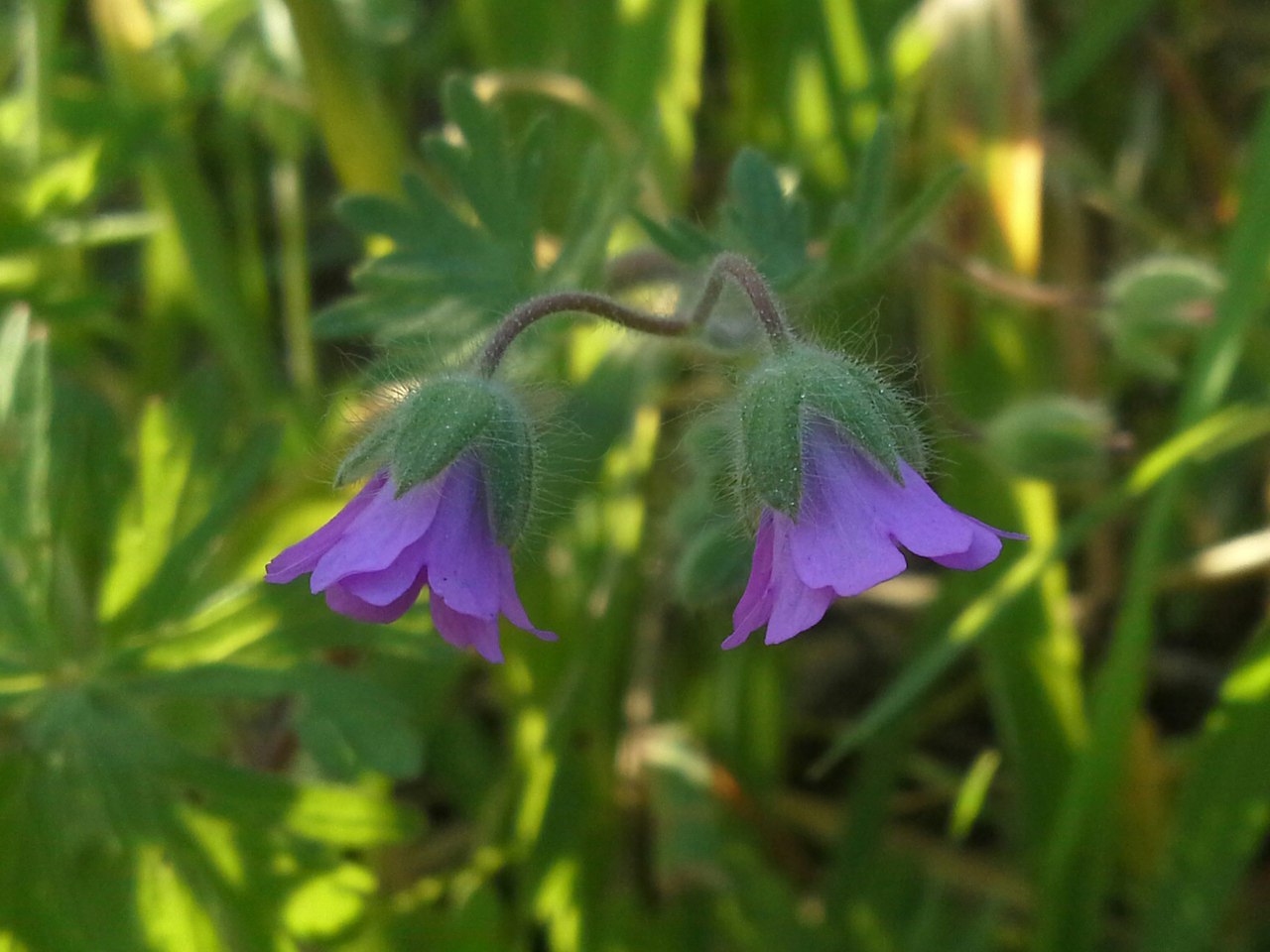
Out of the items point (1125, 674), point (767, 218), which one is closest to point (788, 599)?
point (767, 218)

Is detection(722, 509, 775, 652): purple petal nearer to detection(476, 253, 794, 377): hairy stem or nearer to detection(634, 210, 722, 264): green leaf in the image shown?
detection(476, 253, 794, 377): hairy stem

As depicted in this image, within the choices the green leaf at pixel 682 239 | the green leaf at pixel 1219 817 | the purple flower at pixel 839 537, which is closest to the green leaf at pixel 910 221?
the green leaf at pixel 682 239

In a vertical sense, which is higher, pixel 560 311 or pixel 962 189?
pixel 560 311

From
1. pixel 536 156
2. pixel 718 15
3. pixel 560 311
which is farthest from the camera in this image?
pixel 718 15

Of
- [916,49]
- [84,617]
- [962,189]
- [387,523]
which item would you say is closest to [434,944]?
[84,617]

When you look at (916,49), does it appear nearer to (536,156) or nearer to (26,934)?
(536,156)

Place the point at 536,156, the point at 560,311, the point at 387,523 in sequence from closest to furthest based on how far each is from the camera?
the point at 387,523 → the point at 560,311 → the point at 536,156
